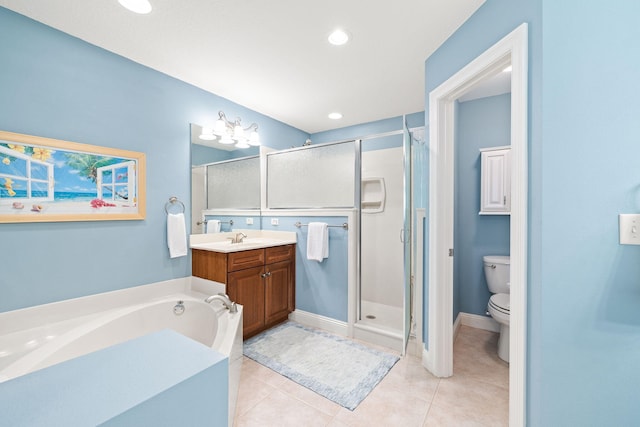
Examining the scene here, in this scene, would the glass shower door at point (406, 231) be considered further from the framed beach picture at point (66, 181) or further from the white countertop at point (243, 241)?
the framed beach picture at point (66, 181)

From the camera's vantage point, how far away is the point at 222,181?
292 cm

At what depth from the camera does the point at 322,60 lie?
6.98 ft

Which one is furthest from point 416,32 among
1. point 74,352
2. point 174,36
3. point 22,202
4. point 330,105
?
point 74,352

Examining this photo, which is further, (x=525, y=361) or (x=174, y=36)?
(x=174, y=36)

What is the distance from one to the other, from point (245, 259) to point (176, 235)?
2.08ft

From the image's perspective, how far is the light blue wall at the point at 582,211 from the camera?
1.11m

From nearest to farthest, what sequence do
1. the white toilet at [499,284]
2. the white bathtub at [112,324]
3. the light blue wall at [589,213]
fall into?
the light blue wall at [589,213] < the white bathtub at [112,324] < the white toilet at [499,284]

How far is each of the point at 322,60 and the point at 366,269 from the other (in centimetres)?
235

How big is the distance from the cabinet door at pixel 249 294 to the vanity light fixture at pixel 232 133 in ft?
4.48

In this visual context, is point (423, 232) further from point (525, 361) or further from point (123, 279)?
point (123, 279)

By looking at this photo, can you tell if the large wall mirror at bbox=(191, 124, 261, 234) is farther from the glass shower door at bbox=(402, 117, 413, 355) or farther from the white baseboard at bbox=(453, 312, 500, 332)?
the white baseboard at bbox=(453, 312, 500, 332)

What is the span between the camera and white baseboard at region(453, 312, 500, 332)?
2737 mm

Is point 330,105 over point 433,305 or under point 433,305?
over

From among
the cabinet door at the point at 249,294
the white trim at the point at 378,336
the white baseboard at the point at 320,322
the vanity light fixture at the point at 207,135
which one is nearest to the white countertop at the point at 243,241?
the cabinet door at the point at 249,294
